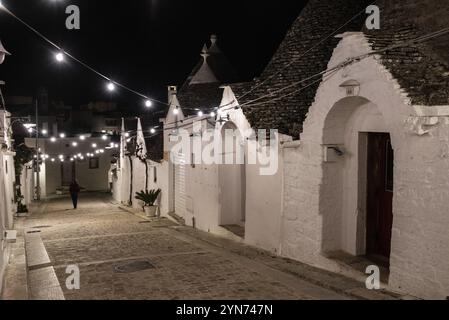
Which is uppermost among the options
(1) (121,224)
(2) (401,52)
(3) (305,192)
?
(2) (401,52)

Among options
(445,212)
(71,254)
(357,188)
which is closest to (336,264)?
(357,188)

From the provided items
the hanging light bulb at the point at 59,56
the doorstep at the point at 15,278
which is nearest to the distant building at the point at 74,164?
the doorstep at the point at 15,278

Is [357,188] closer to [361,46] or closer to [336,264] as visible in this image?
[336,264]

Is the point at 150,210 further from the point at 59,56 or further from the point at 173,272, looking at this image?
the point at 173,272

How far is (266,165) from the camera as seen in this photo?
11641 mm

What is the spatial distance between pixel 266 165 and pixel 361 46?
13.7ft

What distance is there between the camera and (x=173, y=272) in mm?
9406

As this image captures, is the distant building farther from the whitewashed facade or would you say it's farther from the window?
the whitewashed facade

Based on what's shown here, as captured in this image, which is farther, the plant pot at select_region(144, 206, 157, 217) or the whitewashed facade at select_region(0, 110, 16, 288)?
the plant pot at select_region(144, 206, 157, 217)

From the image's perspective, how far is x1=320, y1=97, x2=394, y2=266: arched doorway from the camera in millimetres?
9234

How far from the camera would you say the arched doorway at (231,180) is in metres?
14.3
